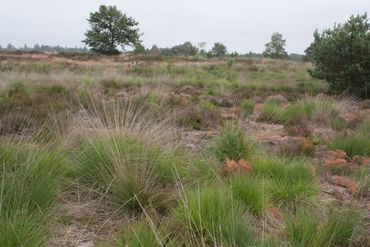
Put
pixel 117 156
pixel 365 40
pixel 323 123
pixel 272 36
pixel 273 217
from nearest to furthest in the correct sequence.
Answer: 1. pixel 273 217
2. pixel 117 156
3. pixel 323 123
4. pixel 365 40
5. pixel 272 36

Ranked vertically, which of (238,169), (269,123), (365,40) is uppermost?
(365,40)

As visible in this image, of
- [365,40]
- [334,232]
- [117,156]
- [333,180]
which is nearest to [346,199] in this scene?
[333,180]

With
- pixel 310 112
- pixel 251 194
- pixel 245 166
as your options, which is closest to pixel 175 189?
pixel 251 194

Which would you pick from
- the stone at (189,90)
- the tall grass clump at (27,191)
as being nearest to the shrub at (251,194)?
the tall grass clump at (27,191)

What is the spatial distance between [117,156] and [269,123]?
5050mm

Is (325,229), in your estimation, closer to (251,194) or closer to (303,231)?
(303,231)

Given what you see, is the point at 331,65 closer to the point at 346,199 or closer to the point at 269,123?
the point at 269,123

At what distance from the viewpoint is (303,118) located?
8141 millimetres

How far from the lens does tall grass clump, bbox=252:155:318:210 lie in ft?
11.9

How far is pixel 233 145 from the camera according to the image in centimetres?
494

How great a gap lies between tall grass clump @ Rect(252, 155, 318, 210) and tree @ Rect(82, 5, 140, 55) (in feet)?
139

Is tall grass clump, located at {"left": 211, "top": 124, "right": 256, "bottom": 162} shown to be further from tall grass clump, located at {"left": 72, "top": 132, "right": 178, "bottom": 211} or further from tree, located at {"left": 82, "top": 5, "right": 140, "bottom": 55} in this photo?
tree, located at {"left": 82, "top": 5, "right": 140, "bottom": 55}

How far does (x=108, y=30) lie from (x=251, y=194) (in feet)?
147

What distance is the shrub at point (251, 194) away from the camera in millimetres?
3329
